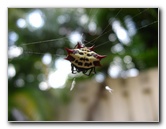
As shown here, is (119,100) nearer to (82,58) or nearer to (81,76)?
(81,76)

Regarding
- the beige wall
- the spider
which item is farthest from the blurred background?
the spider

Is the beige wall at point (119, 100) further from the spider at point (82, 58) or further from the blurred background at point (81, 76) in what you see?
the spider at point (82, 58)

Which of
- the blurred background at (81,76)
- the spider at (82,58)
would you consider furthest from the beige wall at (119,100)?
the spider at (82,58)

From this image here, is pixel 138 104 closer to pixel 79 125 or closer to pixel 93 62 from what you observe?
pixel 79 125

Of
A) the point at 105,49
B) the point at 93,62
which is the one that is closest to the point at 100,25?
the point at 105,49

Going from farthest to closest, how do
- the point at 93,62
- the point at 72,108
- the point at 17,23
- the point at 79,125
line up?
the point at 72,108 → the point at 17,23 → the point at 79,125 → the point at 93,62

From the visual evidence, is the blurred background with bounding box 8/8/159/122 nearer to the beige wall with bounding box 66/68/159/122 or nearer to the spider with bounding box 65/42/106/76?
the beige wall with bounding box 66/68/159/122

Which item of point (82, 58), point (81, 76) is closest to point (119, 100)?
point (81, 76)
